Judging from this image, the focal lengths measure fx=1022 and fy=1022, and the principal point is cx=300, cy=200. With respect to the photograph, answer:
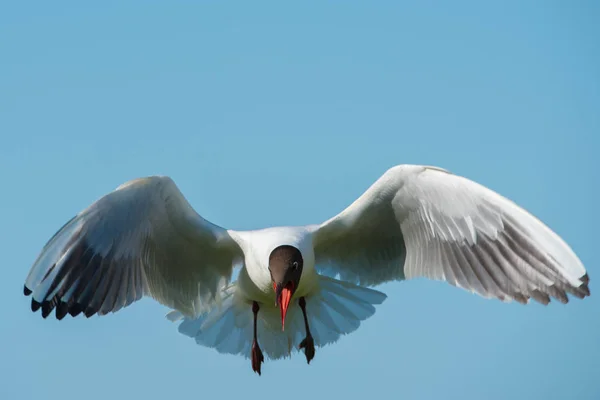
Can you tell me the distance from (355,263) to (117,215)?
218 cm

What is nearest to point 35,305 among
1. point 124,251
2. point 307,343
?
point 124,251

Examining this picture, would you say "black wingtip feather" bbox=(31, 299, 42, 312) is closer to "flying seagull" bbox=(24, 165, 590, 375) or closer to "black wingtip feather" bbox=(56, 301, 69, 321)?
"flying seagull" bbox=(24, 165, 590, 375)

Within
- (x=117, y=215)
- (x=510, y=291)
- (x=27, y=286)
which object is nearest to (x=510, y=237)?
(x=510, y=291)

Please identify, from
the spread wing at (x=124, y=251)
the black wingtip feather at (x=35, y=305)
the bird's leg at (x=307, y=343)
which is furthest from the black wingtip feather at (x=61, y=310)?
the bird's leg at (x=307, y=343)

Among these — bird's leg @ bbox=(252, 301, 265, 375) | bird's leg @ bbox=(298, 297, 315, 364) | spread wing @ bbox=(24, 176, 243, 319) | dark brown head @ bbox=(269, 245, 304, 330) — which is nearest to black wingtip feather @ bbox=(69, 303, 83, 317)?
spread wing @ bbox=(24, 176, 243, 319)

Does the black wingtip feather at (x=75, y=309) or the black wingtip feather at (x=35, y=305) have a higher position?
the black wingtip feather at (x=35, y=305)

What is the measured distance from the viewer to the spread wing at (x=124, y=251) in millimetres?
7941

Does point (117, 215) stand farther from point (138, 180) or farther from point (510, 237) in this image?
point (510, 237)

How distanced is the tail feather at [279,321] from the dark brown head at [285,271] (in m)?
0.75

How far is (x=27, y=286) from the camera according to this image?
807 centimetres

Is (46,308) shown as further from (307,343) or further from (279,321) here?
(307,343)

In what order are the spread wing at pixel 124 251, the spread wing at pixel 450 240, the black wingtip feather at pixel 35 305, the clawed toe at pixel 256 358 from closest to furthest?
the spread wing at pixel 450 240 → the spread wing at pixel 124 251 → the black wingtip feather at pixel 35 305 → the clawed toe at pixel 256 358

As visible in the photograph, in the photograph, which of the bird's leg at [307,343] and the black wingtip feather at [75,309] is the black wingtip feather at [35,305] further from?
the bird's leg at [307,343]

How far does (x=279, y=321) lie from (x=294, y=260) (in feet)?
3.72
